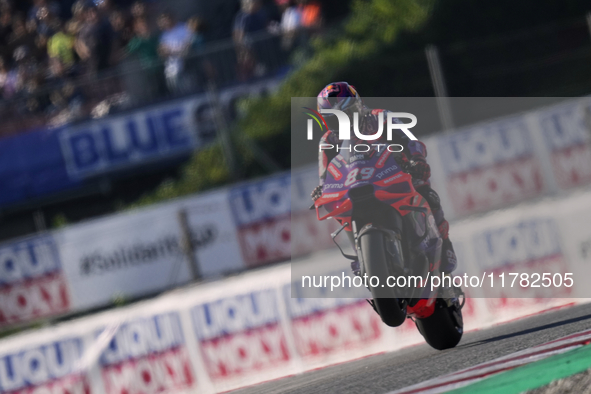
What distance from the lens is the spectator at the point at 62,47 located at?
11820 millimetres

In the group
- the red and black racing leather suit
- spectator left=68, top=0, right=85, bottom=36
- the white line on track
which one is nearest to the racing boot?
the red and black racing leather suit

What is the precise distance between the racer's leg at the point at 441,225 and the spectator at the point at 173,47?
5241 mm

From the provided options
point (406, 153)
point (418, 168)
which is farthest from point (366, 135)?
point (418, 168)

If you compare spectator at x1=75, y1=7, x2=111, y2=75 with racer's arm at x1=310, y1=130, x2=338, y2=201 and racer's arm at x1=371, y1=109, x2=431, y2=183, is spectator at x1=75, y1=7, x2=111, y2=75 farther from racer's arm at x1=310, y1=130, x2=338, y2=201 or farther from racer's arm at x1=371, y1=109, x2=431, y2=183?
racer's arm at x1=371, y1=109, x2=431, y2=183

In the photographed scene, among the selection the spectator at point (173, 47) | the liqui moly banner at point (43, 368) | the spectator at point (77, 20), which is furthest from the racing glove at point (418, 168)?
the spectator at point (77, 20)

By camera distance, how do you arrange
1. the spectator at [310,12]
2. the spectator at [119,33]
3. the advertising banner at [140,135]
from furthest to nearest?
1. the spectator at [119,33]
2. the spectator at [310,12]
3. the advertising banner at [140,135]

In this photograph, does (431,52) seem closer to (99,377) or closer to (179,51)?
(179,51)

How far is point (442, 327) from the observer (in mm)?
5590

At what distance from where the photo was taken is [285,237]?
28.3ft

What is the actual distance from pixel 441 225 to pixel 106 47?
24.2ft

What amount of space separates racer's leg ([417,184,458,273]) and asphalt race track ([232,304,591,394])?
1.90ft

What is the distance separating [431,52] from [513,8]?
1.65m

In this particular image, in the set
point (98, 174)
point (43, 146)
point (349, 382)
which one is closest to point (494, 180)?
point (349, 382)

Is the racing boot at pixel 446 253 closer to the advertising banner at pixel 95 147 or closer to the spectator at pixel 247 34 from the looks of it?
the advertising banner at pixel 95 147
